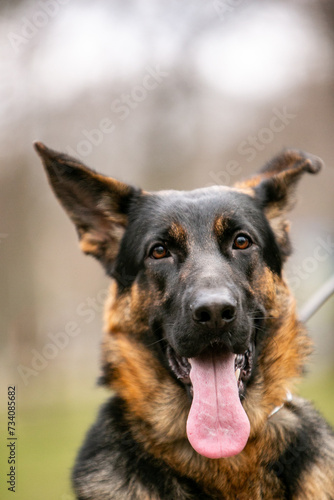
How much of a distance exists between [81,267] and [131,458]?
35.7 ft

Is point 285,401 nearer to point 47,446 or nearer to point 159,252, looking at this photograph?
point 159,252

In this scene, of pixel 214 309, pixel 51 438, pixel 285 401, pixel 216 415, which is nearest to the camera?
pixel 214 309

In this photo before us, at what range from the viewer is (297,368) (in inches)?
137

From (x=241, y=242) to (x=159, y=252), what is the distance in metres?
0.57

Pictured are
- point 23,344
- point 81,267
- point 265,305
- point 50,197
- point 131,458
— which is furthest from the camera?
point 81,267

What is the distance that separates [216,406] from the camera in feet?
9.48

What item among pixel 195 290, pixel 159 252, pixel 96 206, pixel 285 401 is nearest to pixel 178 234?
pixel 159 252

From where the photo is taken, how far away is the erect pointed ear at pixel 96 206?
143 inches

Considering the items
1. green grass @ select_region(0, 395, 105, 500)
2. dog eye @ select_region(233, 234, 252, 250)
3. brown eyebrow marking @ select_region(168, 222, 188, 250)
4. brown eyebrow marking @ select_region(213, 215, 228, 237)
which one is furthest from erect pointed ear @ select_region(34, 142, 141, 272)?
green grass @ select_region(0, 395, 105, 500)

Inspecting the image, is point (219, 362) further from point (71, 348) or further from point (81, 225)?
point (71, 348)

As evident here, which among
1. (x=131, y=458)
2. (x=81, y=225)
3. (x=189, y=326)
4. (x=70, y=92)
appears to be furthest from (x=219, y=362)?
(x=70, y=92)

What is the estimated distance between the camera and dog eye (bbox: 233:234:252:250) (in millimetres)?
3430

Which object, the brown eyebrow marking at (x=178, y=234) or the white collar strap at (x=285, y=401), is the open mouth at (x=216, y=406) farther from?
the brown eyebrow marking at (x=178, y=234)

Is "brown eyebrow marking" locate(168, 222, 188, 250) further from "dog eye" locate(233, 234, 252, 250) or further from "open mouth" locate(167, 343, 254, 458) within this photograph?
"open mouth" locate(167, 343, 254, 458)
